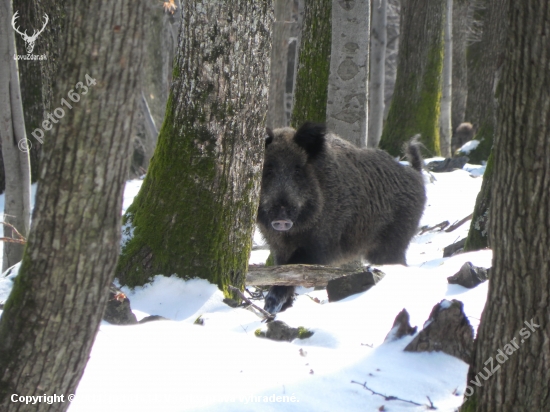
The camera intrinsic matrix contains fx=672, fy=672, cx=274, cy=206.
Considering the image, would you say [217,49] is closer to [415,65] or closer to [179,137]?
[179,137]

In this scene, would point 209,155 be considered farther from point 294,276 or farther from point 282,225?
point 294,276

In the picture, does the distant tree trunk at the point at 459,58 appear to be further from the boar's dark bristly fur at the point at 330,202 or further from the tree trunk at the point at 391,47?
the boar's dark bristly fur at the point at 330,202

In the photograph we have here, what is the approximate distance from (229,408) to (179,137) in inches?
105

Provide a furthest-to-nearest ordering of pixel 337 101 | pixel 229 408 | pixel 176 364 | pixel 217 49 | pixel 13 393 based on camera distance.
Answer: pixel 337 101 < pixel 217 49 < pixel 176 364 < pixel 229 408 < pixel 13 393

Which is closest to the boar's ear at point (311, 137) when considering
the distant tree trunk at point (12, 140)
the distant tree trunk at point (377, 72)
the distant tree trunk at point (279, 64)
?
the distant tree trunk at point (12, 140)

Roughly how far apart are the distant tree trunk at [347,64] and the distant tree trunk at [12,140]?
3.61 metres

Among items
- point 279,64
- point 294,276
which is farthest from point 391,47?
point 294,276

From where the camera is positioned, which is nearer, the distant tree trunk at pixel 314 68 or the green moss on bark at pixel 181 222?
the green moss on bark at pixel 181 222

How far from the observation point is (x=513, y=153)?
291 centimetres

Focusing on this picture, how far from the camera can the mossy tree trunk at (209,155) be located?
5.24 meters

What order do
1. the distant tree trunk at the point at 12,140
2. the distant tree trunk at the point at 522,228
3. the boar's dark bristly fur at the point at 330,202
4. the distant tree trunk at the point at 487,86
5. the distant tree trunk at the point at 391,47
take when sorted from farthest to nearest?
the distant tree trunk at the point at 391,47
the distant tree trunk at the point at 487,86
the distant tree trunk at the point at 12,140
the boar's dark bristly fur at the point at 330,202
the distant tree trunk at the point at 522,228

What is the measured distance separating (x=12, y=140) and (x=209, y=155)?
3.12 metres

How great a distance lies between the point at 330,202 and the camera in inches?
281

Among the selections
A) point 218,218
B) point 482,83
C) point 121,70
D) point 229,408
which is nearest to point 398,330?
point 229,408
